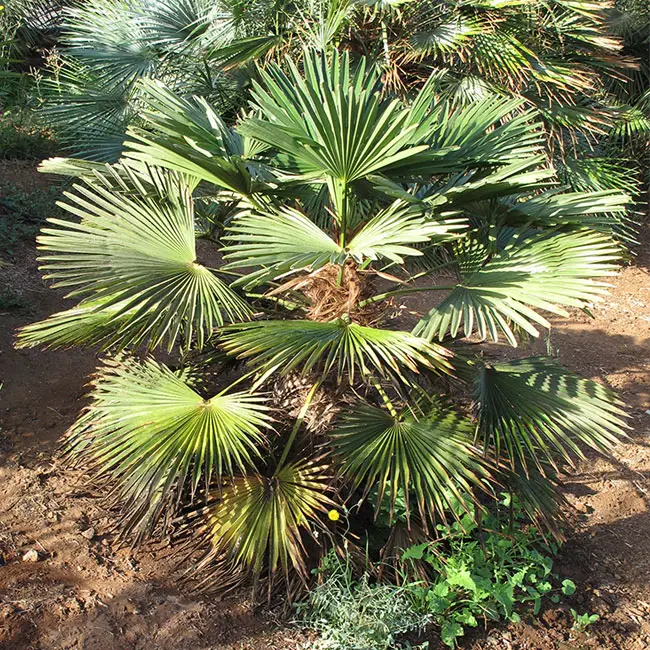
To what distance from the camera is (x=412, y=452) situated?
2990 millimetres

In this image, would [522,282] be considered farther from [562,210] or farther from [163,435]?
[163,435]

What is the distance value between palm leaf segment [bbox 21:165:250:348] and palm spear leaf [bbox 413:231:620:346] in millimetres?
869

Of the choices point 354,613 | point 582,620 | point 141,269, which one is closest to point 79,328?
point 141,269

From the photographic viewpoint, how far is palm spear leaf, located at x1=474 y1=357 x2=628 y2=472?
298cm

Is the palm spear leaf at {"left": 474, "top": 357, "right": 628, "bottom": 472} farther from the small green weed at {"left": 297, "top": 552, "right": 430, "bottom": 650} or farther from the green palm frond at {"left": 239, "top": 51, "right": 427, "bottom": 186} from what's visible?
the green palm frond at {"left": 239, "top": 51, "right": 427, "bottom": 186}

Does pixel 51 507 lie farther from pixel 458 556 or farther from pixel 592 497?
pixel 592 497

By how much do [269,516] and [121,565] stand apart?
2.45ft

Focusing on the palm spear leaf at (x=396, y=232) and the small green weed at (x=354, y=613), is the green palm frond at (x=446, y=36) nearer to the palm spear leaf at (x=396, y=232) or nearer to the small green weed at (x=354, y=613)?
the palm spear leaf at (x=396, y=232)

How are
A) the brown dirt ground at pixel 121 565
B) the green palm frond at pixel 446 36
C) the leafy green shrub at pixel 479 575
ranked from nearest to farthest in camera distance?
the brown dirt ground at pixel 121 565, the leafy green shrub at pixel 479 575, the green palm frond at pixel 446 36

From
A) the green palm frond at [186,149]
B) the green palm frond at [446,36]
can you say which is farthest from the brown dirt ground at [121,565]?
the green palm frond at [446,36]

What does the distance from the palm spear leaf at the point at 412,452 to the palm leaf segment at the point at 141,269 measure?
67 cm

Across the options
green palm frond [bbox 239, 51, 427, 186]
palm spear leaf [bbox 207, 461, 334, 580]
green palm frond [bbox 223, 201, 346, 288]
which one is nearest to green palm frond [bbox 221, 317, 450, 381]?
green palm frond [bbox 223, 201, 346, 288]

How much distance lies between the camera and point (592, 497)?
4.24 metres

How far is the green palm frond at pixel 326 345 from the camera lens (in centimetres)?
276
